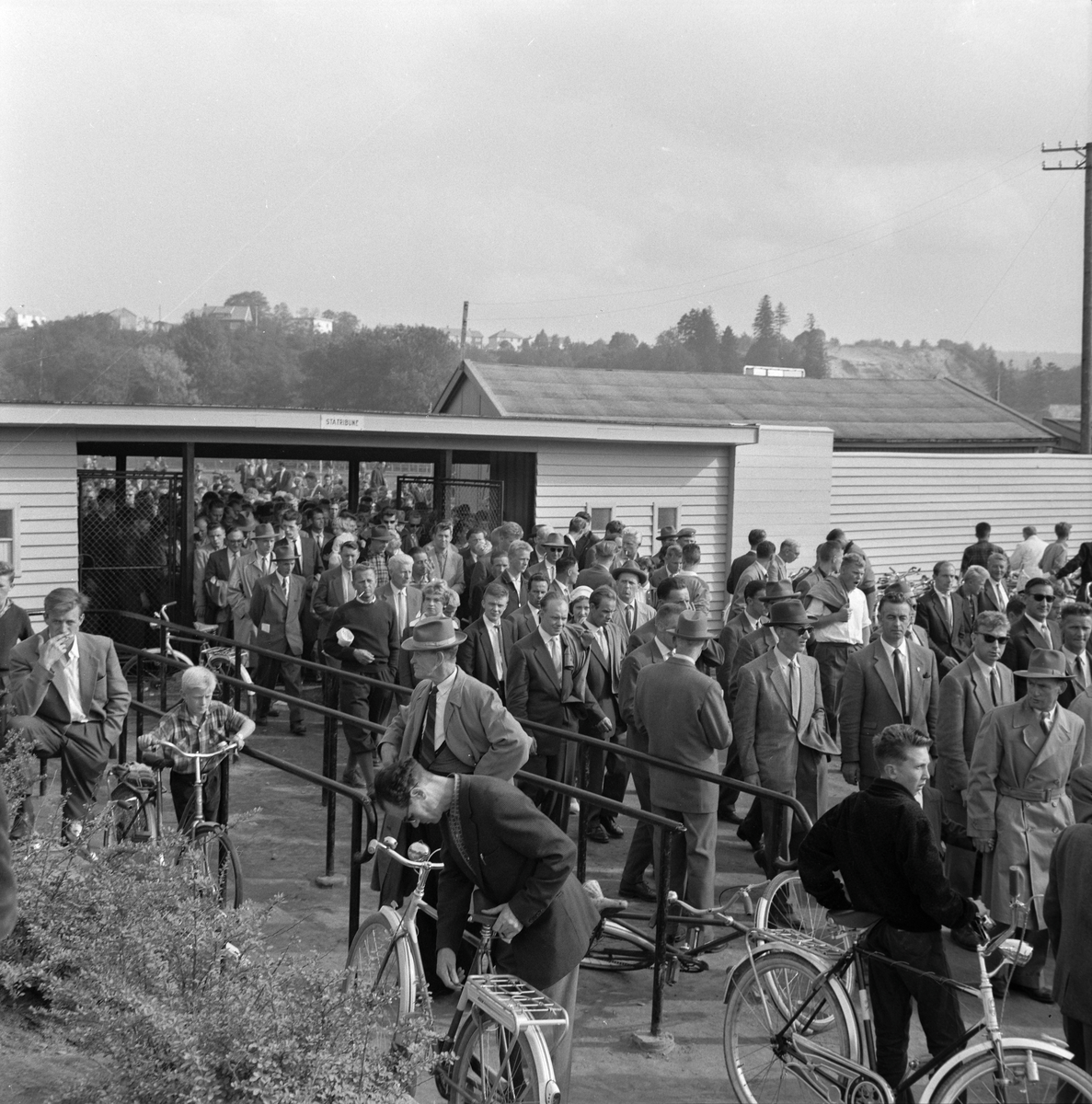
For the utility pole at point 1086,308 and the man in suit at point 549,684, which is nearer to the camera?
the man in suit at point 549,684

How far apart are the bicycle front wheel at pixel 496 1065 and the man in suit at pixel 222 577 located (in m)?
9.91

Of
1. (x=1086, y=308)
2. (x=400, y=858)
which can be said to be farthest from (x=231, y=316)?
(x=400, y=858)

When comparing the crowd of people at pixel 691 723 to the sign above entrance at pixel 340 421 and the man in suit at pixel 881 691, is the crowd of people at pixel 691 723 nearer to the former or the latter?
the man in suit at pixel 881 691

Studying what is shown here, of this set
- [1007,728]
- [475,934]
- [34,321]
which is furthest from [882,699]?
[34,321]

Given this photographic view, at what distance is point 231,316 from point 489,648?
53111mm

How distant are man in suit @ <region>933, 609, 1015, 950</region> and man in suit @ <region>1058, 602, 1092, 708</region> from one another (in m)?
1.15

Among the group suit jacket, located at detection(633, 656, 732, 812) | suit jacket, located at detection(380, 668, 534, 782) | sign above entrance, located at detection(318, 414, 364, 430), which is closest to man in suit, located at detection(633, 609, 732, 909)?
suit jacket, located at detection(633, 656, 732, 812)

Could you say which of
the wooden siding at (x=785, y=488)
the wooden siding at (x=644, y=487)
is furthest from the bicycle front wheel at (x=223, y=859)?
the wooden siding at (x=785, y=488)

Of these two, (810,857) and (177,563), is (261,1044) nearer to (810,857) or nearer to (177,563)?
(810,857)

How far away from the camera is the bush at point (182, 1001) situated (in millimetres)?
4453

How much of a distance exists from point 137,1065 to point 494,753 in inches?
88.0

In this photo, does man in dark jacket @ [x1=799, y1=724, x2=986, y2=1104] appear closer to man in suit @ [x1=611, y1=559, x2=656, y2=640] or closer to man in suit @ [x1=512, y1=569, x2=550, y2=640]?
man in suit @ [x1=512, y1=569, x2=550, y2=640]

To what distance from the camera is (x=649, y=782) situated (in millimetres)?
8023

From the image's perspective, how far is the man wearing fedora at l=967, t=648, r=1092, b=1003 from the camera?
7.11m
